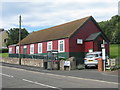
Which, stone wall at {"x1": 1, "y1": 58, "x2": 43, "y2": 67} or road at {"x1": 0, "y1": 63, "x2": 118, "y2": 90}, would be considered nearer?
road at {"x1": 0, "y1": 63, "x2": 118, "y2": 90}

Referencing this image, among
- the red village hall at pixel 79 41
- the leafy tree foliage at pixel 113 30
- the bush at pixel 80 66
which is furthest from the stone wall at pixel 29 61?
the leafy tree foliage at pixel 113 30

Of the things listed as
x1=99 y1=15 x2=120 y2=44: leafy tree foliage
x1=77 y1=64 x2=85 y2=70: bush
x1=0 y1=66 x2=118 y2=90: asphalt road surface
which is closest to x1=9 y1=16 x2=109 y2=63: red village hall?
x1=77 y1=64 x2=85 y2=70: bush

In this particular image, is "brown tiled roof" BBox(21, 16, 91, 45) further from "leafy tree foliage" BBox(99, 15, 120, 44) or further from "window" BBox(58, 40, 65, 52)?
"leafy tree foliage" BBox(99, 15, 120, 44)

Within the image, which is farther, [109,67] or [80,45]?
[80,45]

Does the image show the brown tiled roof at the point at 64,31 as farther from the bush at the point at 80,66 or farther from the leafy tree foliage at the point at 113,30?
the leafy tree foliage at the point at 113,30

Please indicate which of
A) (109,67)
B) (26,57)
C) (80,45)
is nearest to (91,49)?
(80,45)

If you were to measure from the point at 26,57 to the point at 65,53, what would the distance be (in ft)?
25.0

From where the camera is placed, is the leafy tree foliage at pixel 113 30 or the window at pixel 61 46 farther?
the leafy tree foliage at pixel 113 30

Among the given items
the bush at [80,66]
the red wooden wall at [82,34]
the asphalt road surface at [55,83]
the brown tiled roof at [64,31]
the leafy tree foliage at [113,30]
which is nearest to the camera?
the asphalt road surface at [55,83]

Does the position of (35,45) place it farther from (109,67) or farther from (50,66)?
(109,67)

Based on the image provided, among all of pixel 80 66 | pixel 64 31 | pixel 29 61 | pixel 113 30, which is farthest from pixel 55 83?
pixel 113 30

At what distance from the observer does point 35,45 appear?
123 feet

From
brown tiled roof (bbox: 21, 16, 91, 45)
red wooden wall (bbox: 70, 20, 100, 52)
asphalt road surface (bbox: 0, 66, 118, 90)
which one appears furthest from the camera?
brown tiled roof (bbox: 21, 16, 91, 45)

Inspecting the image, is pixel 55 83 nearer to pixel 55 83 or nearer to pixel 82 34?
pixel 55 83
